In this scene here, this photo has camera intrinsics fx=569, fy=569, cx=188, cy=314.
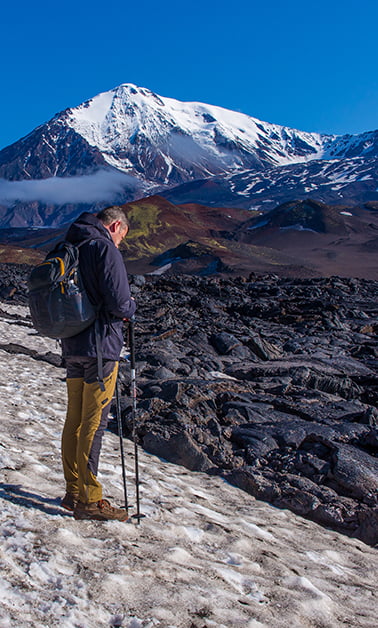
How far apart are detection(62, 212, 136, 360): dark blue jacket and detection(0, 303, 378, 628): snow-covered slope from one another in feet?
4.07

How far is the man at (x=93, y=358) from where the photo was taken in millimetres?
3975

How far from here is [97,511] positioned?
4.13 metres

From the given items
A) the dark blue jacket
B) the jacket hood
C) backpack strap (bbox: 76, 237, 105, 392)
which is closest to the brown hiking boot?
backpack strap (bbox: 76, 237, 105, 392)

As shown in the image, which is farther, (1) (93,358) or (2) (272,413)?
(2) (272,413)

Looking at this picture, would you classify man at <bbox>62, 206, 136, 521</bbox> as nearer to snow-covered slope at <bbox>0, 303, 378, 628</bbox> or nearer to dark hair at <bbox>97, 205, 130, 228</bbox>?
dark hair at <bbox>97, 205, 130, 228</bbox>

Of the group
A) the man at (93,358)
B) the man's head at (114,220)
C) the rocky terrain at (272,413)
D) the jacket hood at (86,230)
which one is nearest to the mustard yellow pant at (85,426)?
the man at (93,358)

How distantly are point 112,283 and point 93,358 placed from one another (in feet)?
1.80

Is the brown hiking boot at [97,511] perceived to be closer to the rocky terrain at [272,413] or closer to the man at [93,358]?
the man at [93,358]

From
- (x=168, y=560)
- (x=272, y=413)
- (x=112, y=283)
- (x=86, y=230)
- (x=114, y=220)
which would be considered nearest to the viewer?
(x=168, y=560)

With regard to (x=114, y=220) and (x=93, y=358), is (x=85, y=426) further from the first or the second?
(x=114, y=220)

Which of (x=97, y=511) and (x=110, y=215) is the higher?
(x=110, y=215)

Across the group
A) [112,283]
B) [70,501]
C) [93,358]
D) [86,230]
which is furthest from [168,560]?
[86,230]

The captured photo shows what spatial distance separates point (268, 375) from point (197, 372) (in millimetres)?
1575

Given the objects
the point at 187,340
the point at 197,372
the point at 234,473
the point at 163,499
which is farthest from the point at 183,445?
the point at 187,340
